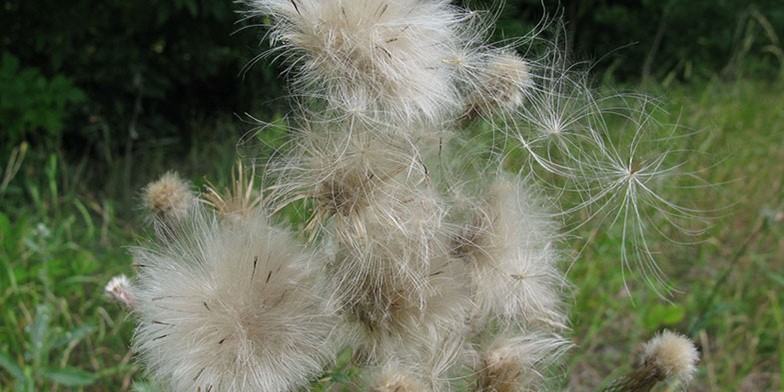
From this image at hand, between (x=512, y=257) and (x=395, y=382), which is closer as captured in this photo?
(x=395, y=382)

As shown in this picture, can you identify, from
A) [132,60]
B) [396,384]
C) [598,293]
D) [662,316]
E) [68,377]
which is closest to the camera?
[396,384]

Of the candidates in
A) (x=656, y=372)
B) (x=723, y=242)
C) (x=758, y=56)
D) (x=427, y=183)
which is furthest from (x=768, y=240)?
(x=758, y=56)

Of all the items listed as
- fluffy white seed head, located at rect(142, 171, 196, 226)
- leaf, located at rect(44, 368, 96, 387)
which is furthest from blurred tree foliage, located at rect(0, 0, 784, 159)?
fluffy white seed head, located at rect(142, 171, 196, 226)

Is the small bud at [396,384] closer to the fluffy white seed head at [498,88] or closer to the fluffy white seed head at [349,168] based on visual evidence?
the fluffy white seed head at [349,168]

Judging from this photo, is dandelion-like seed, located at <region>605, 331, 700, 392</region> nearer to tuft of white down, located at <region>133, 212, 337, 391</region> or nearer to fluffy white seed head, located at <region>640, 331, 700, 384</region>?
fluffy white seed head, located at <region>640, 331, 700, 384</region>

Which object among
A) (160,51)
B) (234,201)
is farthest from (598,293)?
(160,51)

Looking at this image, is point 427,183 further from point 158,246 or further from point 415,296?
point 158,246

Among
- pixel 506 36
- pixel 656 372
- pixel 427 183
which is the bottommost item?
pixel 656 372

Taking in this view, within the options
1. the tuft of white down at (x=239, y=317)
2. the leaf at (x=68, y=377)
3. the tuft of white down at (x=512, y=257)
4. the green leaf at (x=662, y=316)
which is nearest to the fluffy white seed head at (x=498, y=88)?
the tuft of white down at (x=512, y=257)

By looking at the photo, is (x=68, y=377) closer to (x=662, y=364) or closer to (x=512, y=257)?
(x=512, y=257)
